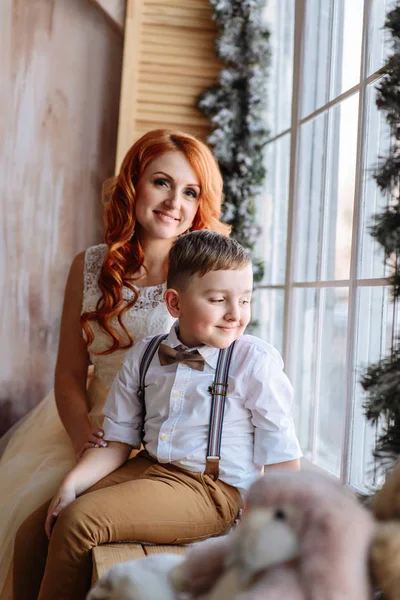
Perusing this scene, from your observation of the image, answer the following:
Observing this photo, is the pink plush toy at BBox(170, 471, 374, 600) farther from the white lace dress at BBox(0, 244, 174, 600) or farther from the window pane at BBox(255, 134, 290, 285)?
the window pane at BBox(255, 134, 290, 285)

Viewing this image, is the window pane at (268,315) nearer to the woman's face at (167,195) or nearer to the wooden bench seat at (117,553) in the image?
the woman's face at (167,195)

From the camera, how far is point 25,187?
10.6 feet

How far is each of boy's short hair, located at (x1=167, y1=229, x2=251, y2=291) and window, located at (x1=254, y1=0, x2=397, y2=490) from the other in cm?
34

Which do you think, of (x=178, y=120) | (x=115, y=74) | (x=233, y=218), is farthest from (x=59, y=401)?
(x=115, y=74)

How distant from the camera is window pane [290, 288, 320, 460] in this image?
2468 mm

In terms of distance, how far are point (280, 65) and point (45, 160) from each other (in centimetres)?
115

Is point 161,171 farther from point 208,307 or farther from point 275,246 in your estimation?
point 275,246

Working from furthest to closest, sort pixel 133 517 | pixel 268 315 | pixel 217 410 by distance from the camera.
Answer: pixel 268 315, pixel 217 410, pixel 133 517

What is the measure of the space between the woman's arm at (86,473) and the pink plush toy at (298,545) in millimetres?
871

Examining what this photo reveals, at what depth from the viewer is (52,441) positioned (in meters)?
2.28

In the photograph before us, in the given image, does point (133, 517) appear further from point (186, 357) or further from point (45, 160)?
point (45, 160)

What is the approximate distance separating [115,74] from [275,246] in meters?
1.18

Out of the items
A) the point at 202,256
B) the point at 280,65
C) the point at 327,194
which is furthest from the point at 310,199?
the point at 202,256

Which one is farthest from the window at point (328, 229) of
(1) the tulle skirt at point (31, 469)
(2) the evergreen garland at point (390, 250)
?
(1) the tulle skirt at point (31, 469)
